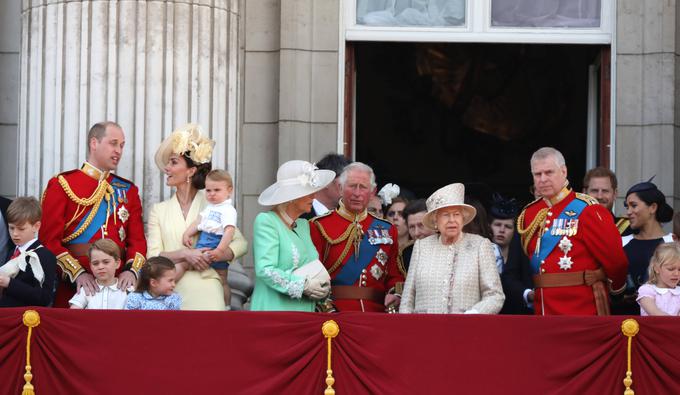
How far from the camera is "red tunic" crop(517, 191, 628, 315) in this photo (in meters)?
10.1

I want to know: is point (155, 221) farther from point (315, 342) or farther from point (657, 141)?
point (657, 141)

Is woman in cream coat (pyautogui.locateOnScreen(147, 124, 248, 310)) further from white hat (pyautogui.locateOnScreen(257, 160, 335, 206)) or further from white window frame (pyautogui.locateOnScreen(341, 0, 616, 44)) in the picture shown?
white window frame (pyautogui.locateOnScreen(341, 0, 616, 44))

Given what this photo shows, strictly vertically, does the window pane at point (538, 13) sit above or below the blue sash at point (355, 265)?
above

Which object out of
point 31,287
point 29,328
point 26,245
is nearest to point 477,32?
point 26,245

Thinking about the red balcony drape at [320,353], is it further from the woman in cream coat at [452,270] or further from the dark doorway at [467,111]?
the dark doorway at [467,111]

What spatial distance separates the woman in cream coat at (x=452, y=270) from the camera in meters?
10.0

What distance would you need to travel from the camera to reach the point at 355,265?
10.8 m

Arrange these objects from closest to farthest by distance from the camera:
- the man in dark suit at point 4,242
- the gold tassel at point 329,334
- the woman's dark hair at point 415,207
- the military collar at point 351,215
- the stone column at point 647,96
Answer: the gold tassel at point 329,334 → the man in dark suit at point 4,242 → the military collar at point 351,215 → the woman's dark hair at point 415,207 → the stone column at point 647,96

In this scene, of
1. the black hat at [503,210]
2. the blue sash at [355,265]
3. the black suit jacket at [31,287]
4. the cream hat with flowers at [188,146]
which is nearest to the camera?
the black suit jacket at [31,287]

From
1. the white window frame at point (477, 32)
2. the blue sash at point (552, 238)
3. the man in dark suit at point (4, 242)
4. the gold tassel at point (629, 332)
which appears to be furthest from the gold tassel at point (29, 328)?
the white window frame at point (477, 32)

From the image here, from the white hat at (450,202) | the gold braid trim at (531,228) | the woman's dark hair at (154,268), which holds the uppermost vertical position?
the white hat at (450,202)

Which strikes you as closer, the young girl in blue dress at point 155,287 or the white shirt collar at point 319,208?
the young girl in blue dress at point 155,287

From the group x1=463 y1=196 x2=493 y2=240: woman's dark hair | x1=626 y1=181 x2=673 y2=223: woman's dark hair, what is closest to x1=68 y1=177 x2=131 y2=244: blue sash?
x1=463 y1=196 x2=493 y2=240: woman's dark hair

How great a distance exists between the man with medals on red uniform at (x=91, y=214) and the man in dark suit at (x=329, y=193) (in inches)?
49.7
